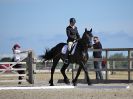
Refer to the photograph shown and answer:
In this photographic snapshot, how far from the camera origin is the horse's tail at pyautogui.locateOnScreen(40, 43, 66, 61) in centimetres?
2094

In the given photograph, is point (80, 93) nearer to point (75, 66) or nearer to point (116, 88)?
point (116, 88)

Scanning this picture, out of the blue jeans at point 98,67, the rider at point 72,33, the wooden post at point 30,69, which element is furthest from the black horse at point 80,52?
the blue jeans at point 98,67

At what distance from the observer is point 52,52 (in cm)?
2152

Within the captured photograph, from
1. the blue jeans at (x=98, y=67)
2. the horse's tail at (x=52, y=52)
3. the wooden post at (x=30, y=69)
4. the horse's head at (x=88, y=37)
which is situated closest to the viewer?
the horse's head at (x=88, y=37)

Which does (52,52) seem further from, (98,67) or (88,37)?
(98,67)

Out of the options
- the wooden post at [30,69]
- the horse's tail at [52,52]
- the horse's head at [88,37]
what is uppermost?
the horse's head at [88,37]

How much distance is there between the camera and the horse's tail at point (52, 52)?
2094 cm

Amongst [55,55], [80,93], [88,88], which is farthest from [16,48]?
[80,93]

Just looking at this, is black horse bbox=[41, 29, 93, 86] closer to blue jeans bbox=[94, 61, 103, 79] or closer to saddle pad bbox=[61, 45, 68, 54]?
saddle pad bbox=[61, 45, 68, 54]

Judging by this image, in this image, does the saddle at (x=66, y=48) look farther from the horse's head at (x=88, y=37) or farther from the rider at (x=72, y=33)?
the horse's head at (x=88, y=37)

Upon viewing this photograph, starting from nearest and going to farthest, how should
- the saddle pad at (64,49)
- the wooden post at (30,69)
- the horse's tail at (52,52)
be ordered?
the saddle pad at (64,49) < the horse's tail at (52,52) < the wooden post at (30,69)

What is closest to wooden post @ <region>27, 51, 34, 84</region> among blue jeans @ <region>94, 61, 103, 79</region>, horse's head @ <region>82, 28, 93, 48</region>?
blue jeans @ <region>94, 61, 103, 79</region>

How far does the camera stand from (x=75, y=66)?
Answer: 23938 mm

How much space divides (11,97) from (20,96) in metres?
0.37
